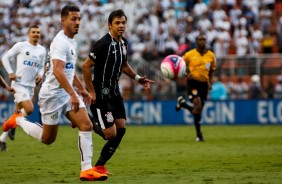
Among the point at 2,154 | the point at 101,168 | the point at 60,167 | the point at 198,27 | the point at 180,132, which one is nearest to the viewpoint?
the point at 101,168

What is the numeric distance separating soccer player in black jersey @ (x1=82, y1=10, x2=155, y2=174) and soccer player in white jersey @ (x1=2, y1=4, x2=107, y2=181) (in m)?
0.61

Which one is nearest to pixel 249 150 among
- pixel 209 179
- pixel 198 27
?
pixel 209 179

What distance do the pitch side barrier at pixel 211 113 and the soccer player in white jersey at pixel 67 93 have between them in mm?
16749

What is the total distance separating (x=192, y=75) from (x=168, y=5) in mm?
11960

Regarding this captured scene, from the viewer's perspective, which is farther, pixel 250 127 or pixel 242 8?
pixel 242 8

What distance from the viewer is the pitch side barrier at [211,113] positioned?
88.2 feet

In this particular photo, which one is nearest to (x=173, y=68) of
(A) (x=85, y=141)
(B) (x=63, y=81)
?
(A) (x=85, y=141)

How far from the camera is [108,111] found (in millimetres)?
11555

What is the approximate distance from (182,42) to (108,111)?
706 inches

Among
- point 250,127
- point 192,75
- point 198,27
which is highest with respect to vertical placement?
point 198,27

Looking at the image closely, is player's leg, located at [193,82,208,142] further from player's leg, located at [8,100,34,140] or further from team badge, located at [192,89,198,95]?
player's leg, located at [8,100,34,140]

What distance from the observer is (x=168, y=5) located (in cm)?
3138

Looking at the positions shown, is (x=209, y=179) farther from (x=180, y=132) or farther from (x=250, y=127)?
(x=250, y=127)

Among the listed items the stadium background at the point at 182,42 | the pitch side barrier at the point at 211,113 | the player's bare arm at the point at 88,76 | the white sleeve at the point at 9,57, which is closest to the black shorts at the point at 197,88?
the white sleeve at the point at 9,57
